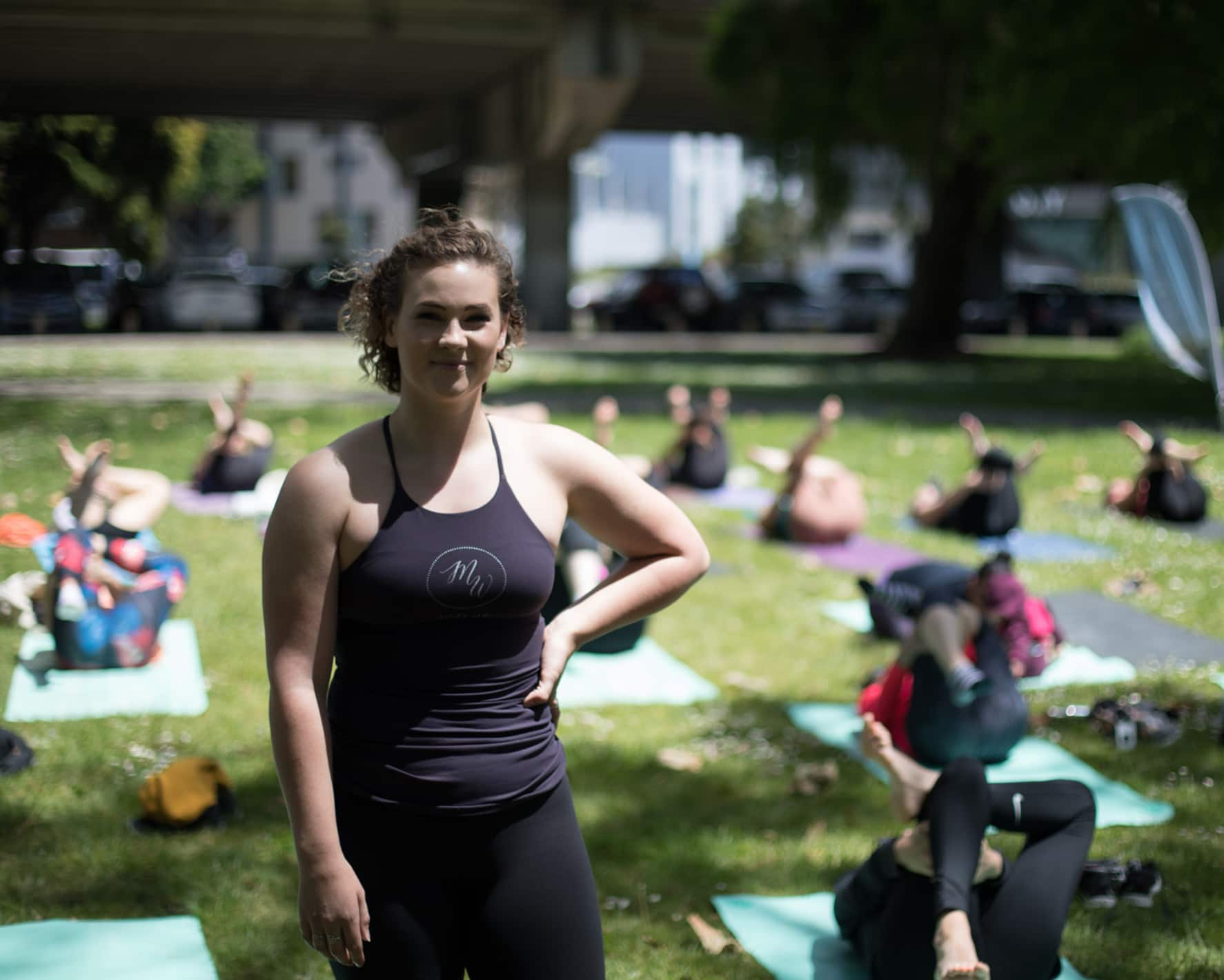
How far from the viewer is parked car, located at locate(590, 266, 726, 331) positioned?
125 feet

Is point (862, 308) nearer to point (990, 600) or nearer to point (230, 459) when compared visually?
point (230, 459)

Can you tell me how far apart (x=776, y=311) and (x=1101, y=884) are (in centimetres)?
3484

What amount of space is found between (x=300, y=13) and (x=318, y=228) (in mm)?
44949

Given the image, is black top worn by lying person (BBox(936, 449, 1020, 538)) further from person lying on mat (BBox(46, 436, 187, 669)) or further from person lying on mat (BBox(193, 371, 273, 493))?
person lying on mat (BBox(46, 436, 187, 669))

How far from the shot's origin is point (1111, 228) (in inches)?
858

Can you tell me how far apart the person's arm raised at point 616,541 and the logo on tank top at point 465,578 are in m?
0.24

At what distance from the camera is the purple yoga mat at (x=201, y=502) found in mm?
11047

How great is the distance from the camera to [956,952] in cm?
361

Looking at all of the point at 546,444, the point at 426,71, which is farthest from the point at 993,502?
the point at 426,71

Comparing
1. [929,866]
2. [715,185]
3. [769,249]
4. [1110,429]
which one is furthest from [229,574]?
[715,185]

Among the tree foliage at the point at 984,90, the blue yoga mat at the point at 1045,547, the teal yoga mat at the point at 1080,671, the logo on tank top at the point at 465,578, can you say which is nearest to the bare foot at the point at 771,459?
the blue yoga mat at the point at 1045,547

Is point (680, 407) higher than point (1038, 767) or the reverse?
higher

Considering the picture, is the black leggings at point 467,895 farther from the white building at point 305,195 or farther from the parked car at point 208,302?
the white building at point 305,195

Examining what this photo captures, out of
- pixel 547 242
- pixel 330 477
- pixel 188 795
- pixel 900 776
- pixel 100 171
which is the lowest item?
pixel 188 795
